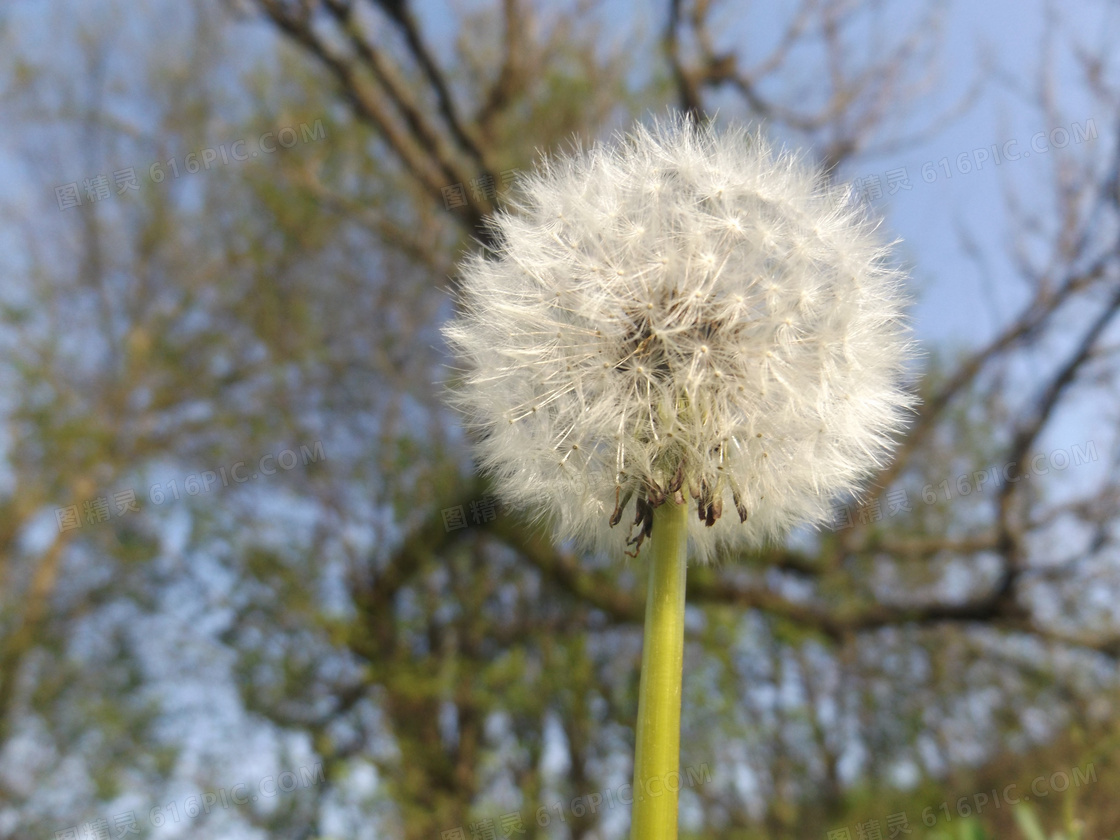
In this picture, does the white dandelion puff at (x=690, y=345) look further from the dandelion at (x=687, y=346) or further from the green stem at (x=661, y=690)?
the green stem at (x=661, y=690)

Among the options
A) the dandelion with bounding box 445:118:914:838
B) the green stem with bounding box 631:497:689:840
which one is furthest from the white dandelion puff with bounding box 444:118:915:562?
the green stem with bounding box 631:497:689:840

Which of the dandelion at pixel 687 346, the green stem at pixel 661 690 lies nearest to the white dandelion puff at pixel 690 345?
the dandelion at pixel 687 346

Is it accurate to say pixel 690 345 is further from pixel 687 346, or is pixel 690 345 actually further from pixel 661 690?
pixel 661 690

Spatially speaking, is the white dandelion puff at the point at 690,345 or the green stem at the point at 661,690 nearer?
the green stem at the point at 661,690

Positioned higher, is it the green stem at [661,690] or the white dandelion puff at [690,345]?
the white dandelion puff at [690,345]

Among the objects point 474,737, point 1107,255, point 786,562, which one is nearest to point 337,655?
point 474,737

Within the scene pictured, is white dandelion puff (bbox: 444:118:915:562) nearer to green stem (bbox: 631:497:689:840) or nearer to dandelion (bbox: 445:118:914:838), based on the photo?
dandelion (bbox: 445:118:914:838)

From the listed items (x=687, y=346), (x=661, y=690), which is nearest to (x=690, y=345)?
(x=687, y=346)
